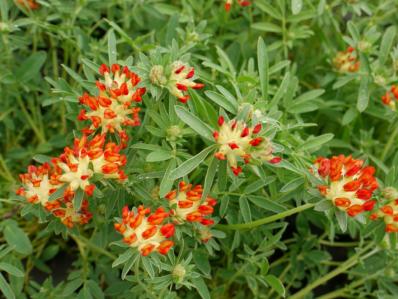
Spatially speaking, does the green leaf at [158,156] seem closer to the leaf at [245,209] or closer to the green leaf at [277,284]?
the leaf at [245,209]

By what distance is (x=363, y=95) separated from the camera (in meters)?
2.16

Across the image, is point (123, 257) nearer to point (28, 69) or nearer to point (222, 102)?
point (222, 102)

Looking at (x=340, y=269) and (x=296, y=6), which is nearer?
(x=340, y=269)

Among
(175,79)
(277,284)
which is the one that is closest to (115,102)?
(175,79)

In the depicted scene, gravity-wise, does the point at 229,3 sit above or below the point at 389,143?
above

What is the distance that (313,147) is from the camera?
1.87 m

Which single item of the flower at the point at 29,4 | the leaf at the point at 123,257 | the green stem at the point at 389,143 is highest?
the flower at the point at 29,4

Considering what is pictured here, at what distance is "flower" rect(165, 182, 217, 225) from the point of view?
5.19ft

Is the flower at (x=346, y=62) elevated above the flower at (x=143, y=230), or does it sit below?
above

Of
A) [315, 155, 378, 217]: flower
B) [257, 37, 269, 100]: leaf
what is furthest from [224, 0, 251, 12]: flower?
[315, 155, 378, 217]: flower

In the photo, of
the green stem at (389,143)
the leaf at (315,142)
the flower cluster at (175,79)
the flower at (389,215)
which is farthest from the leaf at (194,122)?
the green stem at (389,143)

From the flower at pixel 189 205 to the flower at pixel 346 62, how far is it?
3.46 ft

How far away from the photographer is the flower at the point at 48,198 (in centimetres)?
162

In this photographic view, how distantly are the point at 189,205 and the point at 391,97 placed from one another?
1.01 meters
